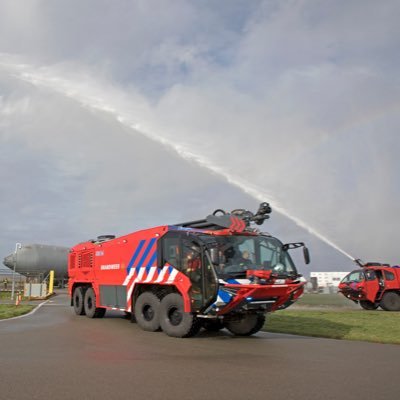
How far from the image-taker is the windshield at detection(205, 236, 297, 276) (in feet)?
33.5

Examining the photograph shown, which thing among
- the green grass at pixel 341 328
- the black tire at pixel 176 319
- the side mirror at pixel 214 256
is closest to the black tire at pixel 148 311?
the black tire at pixel 176 319

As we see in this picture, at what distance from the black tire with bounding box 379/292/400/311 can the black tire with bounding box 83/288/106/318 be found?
44.2 feet

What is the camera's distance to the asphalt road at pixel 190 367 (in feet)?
18.5

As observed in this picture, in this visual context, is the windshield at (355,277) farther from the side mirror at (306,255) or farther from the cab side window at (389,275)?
the side mirror at (306,255)

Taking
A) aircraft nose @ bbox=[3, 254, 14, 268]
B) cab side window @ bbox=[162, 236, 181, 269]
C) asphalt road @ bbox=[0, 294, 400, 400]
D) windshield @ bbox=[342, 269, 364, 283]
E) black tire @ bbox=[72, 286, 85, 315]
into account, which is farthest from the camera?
aircraft nose @ bbox=[3, 254, 14, 268]

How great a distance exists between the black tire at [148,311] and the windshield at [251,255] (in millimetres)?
2625

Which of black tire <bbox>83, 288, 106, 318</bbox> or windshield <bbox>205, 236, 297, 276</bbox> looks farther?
black tire <bbox>83, 288, 106, 318</bbox>

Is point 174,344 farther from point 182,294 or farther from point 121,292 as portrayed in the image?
point 121,292

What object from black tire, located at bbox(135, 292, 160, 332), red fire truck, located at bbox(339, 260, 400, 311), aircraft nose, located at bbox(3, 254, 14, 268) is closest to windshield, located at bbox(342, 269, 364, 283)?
red fire truck, located at bbox(339, 260, 400, 311)

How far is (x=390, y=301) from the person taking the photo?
70.0ft

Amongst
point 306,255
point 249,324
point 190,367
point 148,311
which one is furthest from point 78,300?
point 190,367

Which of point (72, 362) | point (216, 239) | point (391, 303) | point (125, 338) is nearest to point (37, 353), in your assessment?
point (72, 362)

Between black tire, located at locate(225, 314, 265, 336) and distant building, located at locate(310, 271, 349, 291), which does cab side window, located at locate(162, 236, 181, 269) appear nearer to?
black tire, located at locate(225, 314, 265, 336)

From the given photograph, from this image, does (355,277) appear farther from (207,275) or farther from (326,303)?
(207,275)
